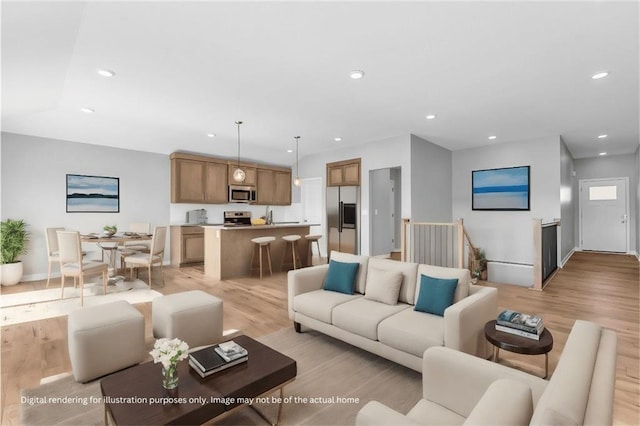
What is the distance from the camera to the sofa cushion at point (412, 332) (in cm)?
226

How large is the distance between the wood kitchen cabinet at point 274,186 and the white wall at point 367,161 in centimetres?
85

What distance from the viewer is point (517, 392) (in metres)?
1.10

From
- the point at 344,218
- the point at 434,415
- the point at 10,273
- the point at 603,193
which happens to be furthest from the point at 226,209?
the point at 603,193

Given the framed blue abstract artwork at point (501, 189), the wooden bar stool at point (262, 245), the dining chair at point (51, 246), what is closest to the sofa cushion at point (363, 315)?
the wooden bar stool at point (262, 245)

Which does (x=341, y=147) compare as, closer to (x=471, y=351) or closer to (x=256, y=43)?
(x=256, y=43)


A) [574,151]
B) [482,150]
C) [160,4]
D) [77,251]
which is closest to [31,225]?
[77,251]

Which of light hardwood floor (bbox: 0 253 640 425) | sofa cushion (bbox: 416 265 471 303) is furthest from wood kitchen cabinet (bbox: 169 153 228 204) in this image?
sofa cushion (bbox: 416 265 471 303)

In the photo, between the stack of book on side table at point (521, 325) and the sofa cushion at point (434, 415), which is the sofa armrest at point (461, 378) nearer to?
the sofa cushion at point (434, 415)

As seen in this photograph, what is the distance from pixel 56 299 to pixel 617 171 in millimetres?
12312

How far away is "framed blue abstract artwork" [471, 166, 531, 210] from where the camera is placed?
6605 millimetres

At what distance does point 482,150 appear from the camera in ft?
23.6

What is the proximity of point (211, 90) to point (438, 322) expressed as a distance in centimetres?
352

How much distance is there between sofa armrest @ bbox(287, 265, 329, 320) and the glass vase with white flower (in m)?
1.67

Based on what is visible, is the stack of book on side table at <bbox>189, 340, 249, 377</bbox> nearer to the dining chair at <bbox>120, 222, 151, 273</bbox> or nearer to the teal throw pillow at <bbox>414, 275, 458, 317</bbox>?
the teal throw pillow at <bbox>414, 275, 458, 317</bbox>
